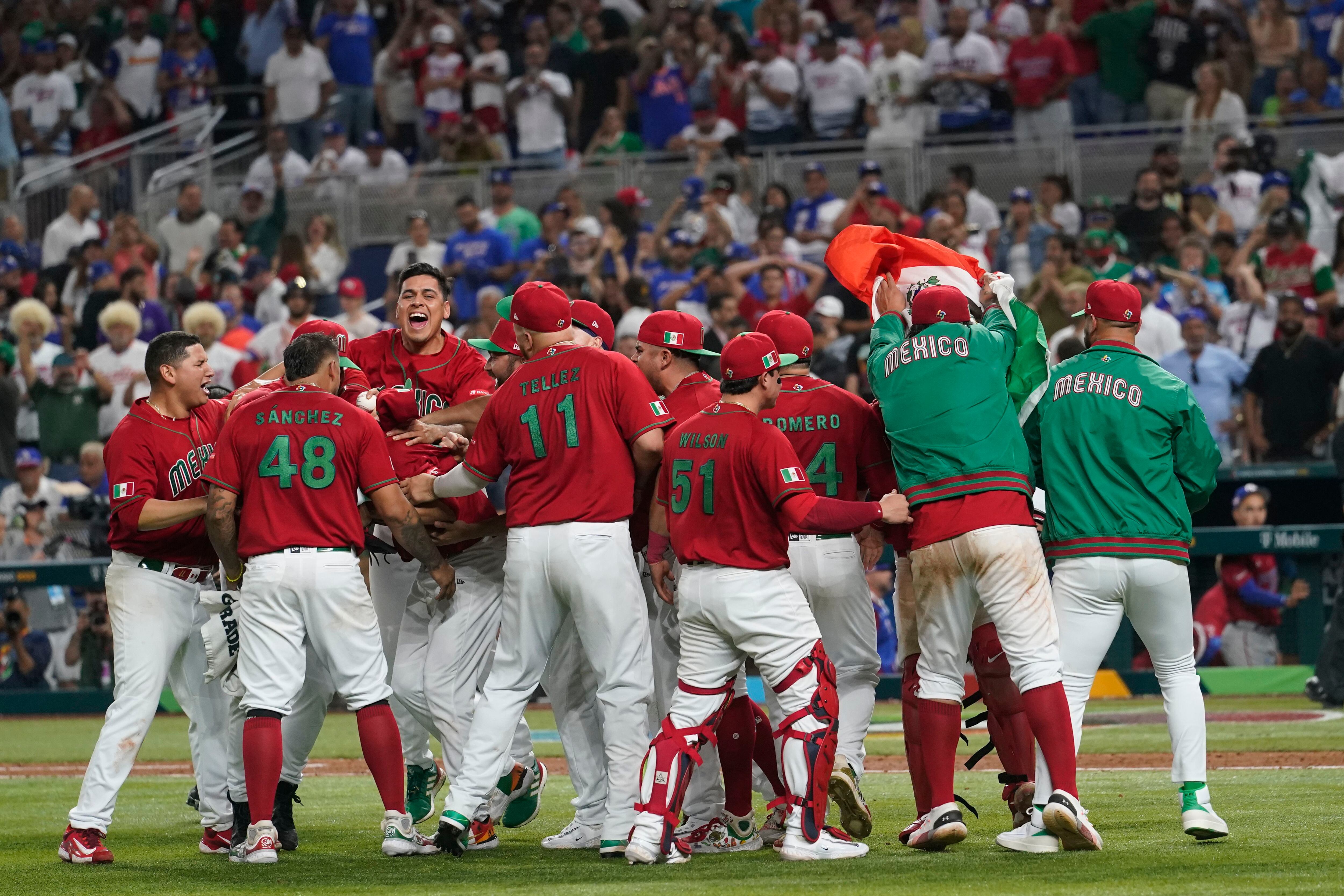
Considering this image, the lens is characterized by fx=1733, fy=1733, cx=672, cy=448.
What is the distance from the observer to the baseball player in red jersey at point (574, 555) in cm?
732

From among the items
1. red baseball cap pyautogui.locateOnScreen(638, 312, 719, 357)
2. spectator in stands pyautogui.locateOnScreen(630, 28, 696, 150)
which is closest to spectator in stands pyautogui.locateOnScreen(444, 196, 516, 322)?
spectator in stands pyautogui.locateOnScreen(630, 28, 696, 150)

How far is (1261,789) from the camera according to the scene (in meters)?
8.93

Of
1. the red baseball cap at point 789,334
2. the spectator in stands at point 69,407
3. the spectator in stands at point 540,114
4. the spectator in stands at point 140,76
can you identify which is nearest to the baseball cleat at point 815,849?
the red baseball cap at point 789,334

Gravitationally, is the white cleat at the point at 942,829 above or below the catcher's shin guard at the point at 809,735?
below

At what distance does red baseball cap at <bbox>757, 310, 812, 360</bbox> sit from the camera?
788 cm

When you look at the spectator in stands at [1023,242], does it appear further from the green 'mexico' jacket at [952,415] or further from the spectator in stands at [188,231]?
the spectator in stands at [188,231]

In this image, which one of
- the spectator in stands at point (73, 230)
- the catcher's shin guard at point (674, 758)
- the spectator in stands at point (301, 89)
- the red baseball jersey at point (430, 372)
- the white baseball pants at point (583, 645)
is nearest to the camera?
the catcher's shin guard at point (674, 758)

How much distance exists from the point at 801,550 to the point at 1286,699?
289 inches

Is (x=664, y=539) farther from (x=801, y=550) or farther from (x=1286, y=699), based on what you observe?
(x=1286, y=699)

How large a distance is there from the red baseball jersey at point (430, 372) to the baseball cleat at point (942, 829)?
2.98 m

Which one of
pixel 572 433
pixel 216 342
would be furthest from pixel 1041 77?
pixel 572 433

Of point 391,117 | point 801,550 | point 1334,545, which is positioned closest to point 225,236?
point 391,117

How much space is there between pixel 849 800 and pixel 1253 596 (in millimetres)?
7236

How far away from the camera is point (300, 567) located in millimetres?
7379
